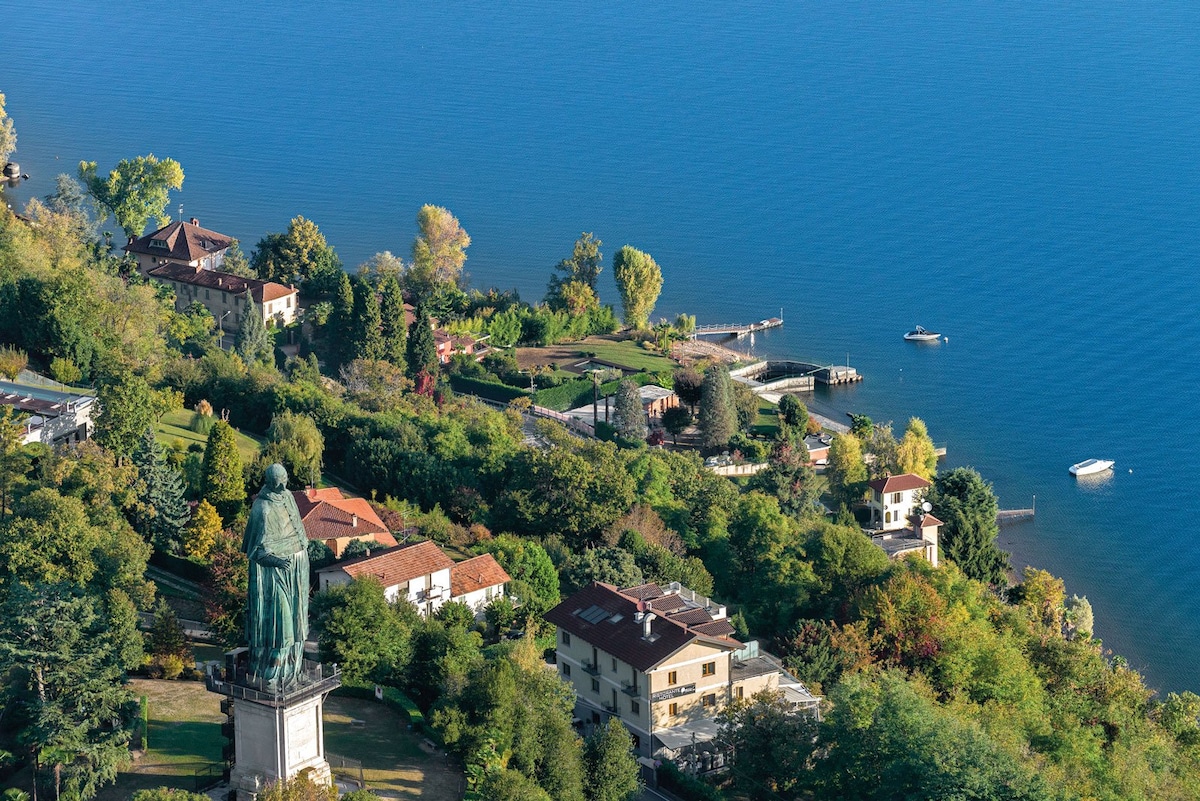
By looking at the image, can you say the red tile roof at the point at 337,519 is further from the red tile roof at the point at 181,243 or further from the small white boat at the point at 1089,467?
the small white boat at the point at 1089,467

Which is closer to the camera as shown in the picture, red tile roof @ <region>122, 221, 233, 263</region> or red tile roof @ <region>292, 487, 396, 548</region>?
red tile roof @ <region>292, 487, 396, 548</region>

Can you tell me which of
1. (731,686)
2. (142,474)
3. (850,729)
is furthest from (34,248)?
(850,729)

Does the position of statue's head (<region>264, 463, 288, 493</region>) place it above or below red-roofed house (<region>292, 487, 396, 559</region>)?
below

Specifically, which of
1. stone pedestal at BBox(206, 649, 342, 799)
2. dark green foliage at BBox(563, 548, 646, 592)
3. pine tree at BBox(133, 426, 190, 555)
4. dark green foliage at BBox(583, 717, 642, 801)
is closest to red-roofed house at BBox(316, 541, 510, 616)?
dark green foliage at BBox(563, 548, 646, 592)

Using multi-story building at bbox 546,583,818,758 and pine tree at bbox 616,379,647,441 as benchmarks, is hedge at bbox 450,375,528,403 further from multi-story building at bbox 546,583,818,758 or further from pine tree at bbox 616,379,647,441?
multi-story building at bbox 546,583,818,758

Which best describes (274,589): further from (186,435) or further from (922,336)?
(922,336)

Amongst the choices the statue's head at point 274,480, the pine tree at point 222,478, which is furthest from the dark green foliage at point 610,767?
the pine tree at point 222,478
